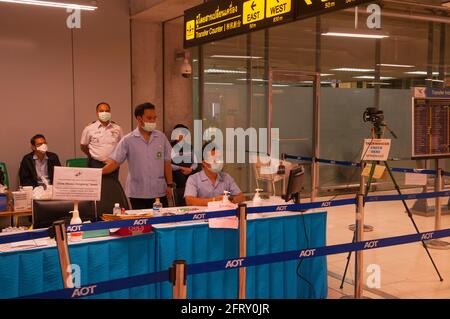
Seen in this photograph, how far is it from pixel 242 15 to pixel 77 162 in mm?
3856

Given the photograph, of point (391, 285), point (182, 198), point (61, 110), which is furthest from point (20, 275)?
point (61, 110)

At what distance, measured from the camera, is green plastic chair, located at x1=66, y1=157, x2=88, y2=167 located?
7.39 m

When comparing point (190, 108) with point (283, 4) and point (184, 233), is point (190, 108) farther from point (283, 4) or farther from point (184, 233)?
point (184, 233)

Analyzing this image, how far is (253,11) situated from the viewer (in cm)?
455

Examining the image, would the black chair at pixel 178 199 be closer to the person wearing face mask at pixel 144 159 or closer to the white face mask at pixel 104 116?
the person wearing face mask at pixel 144 159

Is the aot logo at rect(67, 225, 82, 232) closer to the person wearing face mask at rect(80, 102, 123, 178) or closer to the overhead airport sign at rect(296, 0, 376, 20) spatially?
the overhead airport sign at rect(296, 0, 376, 20)

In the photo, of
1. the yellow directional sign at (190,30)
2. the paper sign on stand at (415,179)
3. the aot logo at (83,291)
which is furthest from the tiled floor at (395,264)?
the yellow directional sign at (190,30)

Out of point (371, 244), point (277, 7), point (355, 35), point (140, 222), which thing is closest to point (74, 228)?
point (140, 222)

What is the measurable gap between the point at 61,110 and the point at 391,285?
5201 mm

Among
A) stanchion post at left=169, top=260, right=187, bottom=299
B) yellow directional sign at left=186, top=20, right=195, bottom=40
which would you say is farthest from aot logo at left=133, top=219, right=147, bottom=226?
yellow directional sign at left=186, top=20, right=195, bottom=40

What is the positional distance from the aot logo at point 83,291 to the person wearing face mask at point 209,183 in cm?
218

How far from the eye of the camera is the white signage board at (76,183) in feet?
10.2

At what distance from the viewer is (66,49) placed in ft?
24.8

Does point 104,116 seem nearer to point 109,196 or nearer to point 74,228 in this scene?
point 109,196
